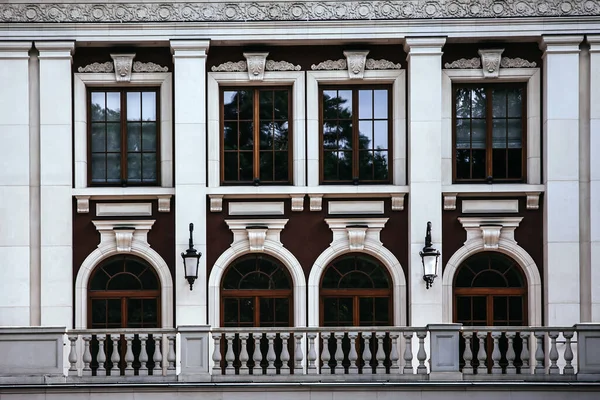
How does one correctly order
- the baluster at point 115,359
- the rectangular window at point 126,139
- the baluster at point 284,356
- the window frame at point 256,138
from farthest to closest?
the rectangular window at point 126,139, the window frame at point 256,138, the baluster at point 115,359, the baluster at point 284,356

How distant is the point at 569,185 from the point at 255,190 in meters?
6.33

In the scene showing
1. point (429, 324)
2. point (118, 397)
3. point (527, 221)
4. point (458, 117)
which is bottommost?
point (118, 397)

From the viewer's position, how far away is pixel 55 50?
23438 mm

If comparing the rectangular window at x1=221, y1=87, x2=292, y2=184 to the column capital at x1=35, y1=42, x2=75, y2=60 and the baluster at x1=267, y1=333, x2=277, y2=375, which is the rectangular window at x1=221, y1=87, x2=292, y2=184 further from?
the baluster at x1=267, y1=333, x2=277, y2=375

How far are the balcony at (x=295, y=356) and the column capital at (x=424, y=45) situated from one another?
571 cm

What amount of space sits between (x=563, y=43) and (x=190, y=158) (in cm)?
790

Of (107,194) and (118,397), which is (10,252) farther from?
(118,397)

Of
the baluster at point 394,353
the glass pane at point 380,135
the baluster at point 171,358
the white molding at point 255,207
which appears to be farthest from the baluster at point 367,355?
the glass pane at point 380,135

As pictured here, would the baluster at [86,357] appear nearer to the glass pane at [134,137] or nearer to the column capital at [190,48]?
the glass pane at [134,137]

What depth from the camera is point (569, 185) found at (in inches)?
914

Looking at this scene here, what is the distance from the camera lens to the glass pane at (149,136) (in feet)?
78.6

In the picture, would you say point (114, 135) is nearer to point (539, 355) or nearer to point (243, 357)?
point (243, 357)

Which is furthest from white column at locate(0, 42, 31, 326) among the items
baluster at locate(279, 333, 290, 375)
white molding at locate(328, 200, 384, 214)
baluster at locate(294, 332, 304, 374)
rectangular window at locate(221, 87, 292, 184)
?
white molding at locate(328, 200, 384, 214)

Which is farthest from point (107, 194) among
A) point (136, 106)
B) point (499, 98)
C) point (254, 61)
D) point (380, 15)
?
point (499, 98)
